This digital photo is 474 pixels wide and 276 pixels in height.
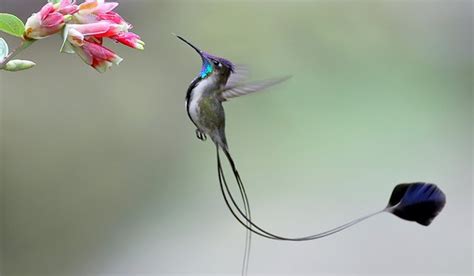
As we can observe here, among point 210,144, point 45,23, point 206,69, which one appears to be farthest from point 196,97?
point 210,144

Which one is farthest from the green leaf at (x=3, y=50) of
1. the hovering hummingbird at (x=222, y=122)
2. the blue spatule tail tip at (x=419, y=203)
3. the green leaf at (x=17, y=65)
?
the blue spatule tail tip at (x=419, y=203)

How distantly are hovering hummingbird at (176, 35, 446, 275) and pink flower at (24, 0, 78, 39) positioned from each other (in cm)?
11

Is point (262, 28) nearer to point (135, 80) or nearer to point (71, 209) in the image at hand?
point (135, 80)

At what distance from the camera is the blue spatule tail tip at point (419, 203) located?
0.54 m

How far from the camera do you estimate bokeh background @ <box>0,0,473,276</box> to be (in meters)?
2.33

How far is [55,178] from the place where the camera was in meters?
2.34

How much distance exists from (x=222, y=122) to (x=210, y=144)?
1.74m

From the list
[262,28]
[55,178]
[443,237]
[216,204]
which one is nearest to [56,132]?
[55,178]

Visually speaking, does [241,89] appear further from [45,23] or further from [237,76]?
[45,23]

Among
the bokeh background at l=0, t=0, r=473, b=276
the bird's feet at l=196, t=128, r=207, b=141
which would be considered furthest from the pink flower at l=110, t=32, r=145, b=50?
the bokeh background at l=0, t=0, r=473, b=276

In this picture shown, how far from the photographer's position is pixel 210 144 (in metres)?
2.40

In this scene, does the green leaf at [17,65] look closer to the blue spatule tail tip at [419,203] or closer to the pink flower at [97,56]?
the pink flower at [97,56]

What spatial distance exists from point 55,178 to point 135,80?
1.50 feet

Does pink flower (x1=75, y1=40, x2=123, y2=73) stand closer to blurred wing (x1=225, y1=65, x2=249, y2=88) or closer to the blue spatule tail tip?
blurred wing (x1=225, y1=65, x2=249, y2=88)
